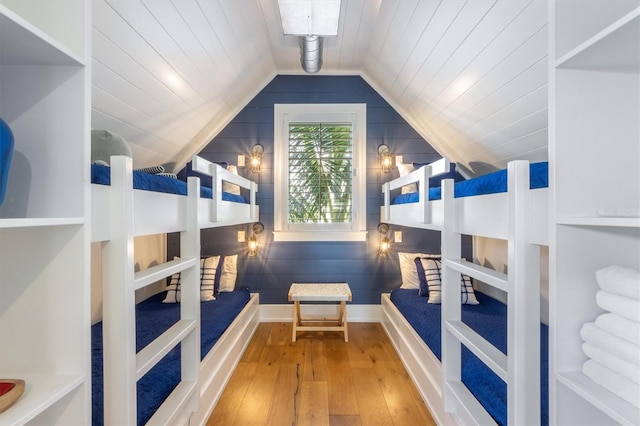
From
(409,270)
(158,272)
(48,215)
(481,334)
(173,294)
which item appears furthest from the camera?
(409,270)

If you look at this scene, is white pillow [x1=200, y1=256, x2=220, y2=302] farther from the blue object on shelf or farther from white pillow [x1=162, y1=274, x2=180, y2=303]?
the blue object on shelf

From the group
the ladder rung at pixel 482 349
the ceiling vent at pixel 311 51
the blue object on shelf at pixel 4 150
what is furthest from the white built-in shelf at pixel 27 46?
the ceiling vent at pixel 311 51

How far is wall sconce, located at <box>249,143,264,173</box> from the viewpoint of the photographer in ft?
10.1

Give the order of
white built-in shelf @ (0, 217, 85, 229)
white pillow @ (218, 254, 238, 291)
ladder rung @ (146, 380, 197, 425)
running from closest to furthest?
1. white built-in shelf @ (0, 217, 85, 229)
2. ladder rung @ (146, 380, 197, 425)
3. white pillow @ (218, 254, 238, 291)

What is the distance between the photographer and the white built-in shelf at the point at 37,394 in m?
0.63

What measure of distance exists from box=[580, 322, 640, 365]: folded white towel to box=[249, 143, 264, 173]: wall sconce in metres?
2.80

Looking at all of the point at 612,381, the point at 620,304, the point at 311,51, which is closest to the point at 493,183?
the point at 620,304

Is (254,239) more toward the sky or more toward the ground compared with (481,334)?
more toward the sky

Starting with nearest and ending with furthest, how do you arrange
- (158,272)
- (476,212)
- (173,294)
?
1. (158,272)
2. (476,212)
3. (173,294)

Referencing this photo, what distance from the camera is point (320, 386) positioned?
198 cm

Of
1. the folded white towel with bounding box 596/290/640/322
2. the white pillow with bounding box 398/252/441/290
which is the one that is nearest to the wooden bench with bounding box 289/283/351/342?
the white pillow with bounding box 398/252/441/290

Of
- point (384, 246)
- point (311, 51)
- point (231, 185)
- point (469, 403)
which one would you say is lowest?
point (469, 403)

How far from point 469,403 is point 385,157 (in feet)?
7.55

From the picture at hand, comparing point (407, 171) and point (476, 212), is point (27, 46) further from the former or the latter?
point (407, 171)
